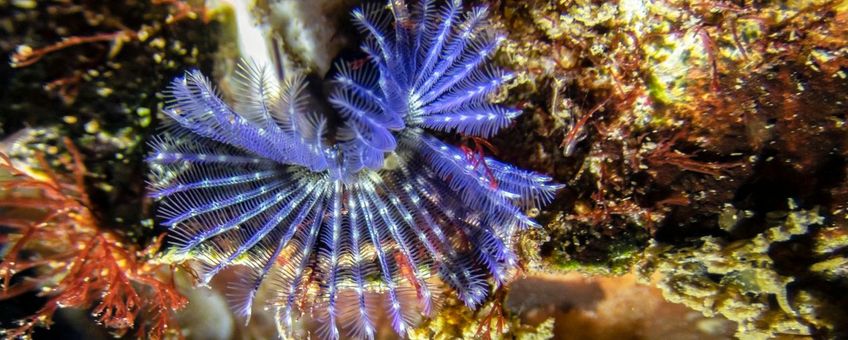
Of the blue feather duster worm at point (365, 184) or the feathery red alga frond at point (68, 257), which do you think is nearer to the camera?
the blue feather duster worm at point (365, 184)

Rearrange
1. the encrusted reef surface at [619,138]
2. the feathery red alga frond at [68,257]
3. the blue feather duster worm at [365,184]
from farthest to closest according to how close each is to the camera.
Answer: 1. the feathery red alga frond at [68,257]
2. the blue feather duster worm at [365,184]
3. the encrusted reef surface at [619,138]

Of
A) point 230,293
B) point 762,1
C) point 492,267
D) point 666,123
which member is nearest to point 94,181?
point 230,293

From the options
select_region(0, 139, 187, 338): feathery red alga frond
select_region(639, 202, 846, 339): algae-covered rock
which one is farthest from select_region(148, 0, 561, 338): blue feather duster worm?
select_region(639, 202, 846, 339): algae-covered rock

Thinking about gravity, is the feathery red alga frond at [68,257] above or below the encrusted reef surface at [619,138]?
below

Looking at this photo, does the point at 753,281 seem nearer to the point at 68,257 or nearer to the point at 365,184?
the point at 365,184

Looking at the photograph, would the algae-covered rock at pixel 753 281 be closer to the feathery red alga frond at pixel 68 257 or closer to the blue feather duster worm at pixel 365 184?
the blue feather duster worm at pixel 365 184

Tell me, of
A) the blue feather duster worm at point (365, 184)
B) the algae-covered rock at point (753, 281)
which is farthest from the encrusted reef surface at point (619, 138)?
the blue feather duster worm at point (365, 184)

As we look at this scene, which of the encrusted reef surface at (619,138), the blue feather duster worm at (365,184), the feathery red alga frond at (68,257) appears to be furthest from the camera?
the feathery red alga frond at (68,257)

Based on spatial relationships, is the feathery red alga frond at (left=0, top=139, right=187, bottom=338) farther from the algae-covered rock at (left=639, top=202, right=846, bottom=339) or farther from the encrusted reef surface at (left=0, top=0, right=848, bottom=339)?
the algae-covered rock at (left=639, top=202, right=846, bottom=339)
